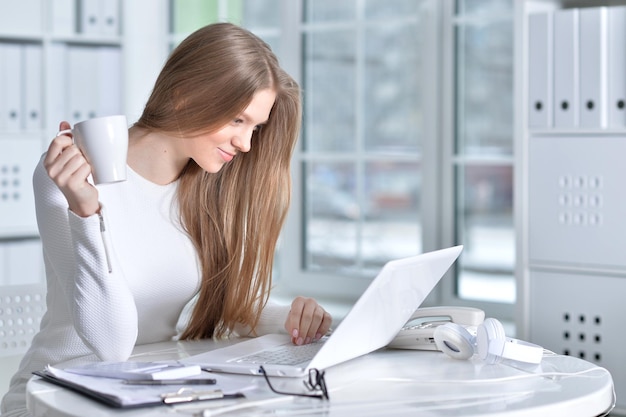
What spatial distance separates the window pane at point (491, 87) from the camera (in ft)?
16.5

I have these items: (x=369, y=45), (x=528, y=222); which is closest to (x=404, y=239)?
(x=369, y=45)

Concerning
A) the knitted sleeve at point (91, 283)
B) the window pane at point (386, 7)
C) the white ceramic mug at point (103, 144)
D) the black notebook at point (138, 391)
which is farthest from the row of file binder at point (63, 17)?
the black notebook at point (138, 391)

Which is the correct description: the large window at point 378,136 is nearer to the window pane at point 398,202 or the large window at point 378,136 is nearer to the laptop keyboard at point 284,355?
the window pane at point 398,202

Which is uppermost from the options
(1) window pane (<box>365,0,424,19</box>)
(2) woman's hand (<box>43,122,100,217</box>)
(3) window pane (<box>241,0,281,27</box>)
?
(3) window pane (<box>241,0,281,27</box>)

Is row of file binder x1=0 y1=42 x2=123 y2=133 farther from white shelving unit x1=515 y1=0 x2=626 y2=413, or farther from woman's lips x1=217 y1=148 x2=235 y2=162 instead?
woman's lips x1=217 y1=148 x2=235 y2=162

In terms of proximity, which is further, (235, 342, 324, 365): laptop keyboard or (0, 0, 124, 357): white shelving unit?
(0, 0, 124, 357): white shelving unit

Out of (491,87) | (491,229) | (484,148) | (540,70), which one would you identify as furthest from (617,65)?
(491,229)

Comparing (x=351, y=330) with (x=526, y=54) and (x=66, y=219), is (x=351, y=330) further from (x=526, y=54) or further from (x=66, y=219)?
(x=526, y=54)

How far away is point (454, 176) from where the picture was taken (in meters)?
3.46

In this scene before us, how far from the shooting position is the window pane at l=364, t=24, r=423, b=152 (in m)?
4.12

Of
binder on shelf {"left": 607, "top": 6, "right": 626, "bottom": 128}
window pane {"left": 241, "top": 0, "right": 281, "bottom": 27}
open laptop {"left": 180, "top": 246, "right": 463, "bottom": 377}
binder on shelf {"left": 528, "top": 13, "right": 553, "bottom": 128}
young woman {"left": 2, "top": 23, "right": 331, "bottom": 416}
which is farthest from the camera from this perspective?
window pane {"left": 241, "top": 0, "right": 281, "bottom": 27}

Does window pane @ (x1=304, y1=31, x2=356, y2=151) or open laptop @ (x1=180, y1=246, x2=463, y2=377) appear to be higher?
window pane @ (x1=304, y1=31, x2=356, y2=151)

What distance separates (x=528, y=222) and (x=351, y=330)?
1496mm

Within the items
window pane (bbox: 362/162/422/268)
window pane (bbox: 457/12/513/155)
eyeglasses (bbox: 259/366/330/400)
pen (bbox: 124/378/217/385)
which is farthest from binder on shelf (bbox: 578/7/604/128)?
window pane (bbox: 362/162/422/268)
